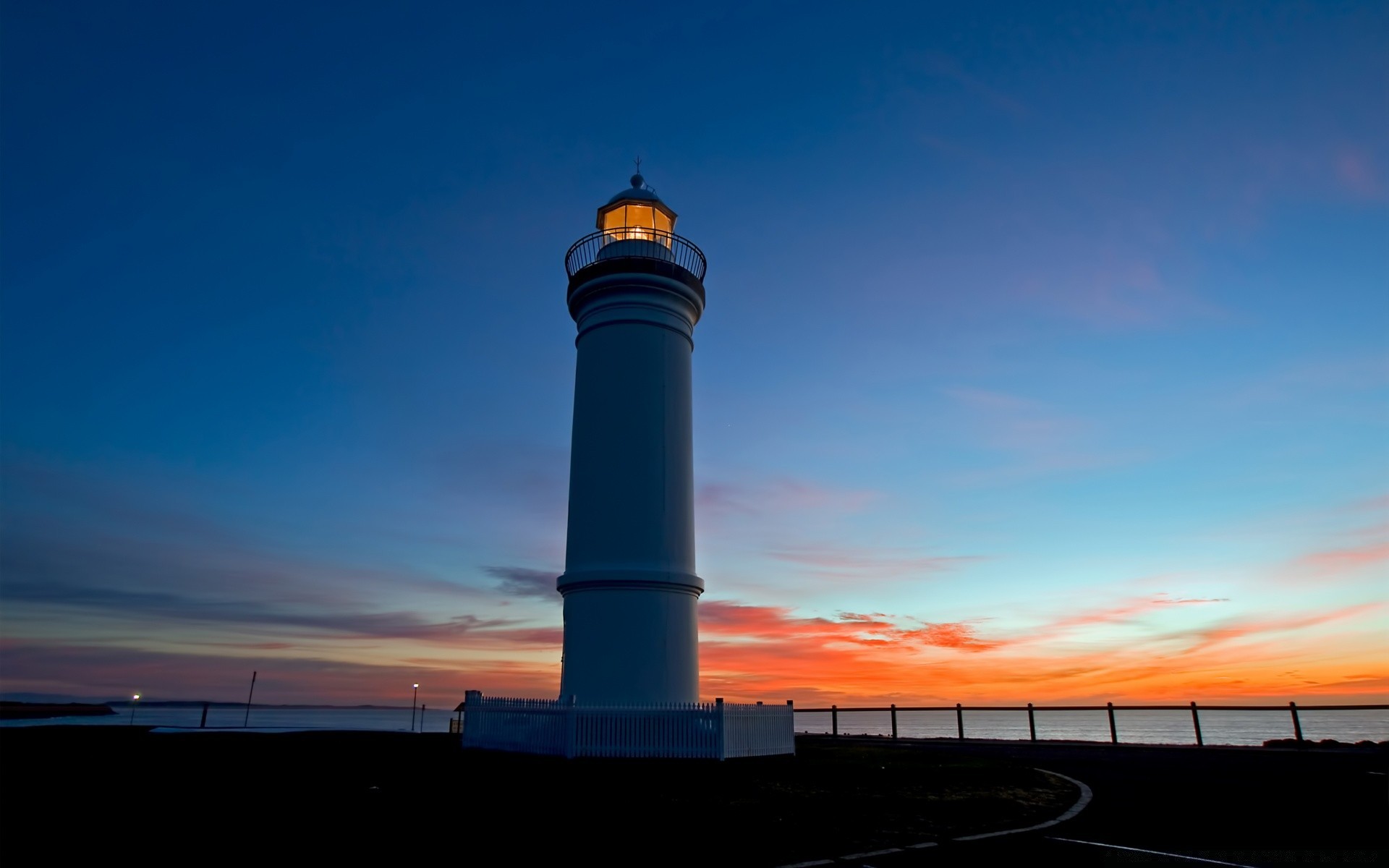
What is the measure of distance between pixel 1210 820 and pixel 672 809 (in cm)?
621

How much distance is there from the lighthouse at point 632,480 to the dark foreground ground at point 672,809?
2.62 metres

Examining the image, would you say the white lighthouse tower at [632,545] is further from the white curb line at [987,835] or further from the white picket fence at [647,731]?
the white curb line at [987,835]

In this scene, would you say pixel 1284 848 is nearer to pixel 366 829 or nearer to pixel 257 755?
pixel 366 829

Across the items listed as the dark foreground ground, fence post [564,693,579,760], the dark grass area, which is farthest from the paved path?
fence post [564,693,579,760]

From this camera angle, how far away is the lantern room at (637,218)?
67.5 feet

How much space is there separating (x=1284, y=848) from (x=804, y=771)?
7.89 metres

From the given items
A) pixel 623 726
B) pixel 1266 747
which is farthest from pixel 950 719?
pixel 623 726

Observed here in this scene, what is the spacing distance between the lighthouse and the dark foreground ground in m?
2.62

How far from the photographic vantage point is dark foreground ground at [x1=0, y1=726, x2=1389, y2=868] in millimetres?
7090

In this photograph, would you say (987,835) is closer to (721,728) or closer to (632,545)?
(721,728)

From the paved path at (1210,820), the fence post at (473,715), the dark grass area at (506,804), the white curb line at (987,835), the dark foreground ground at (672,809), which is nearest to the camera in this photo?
the white curb line at (987,835)

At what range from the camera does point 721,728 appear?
15.5m

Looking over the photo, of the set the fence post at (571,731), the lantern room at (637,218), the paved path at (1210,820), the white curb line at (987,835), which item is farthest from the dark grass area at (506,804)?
the lantern room at (637,218)

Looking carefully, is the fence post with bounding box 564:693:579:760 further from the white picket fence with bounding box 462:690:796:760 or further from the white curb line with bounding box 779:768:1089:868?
the white curb line with bounding box 779:768:1089:868
